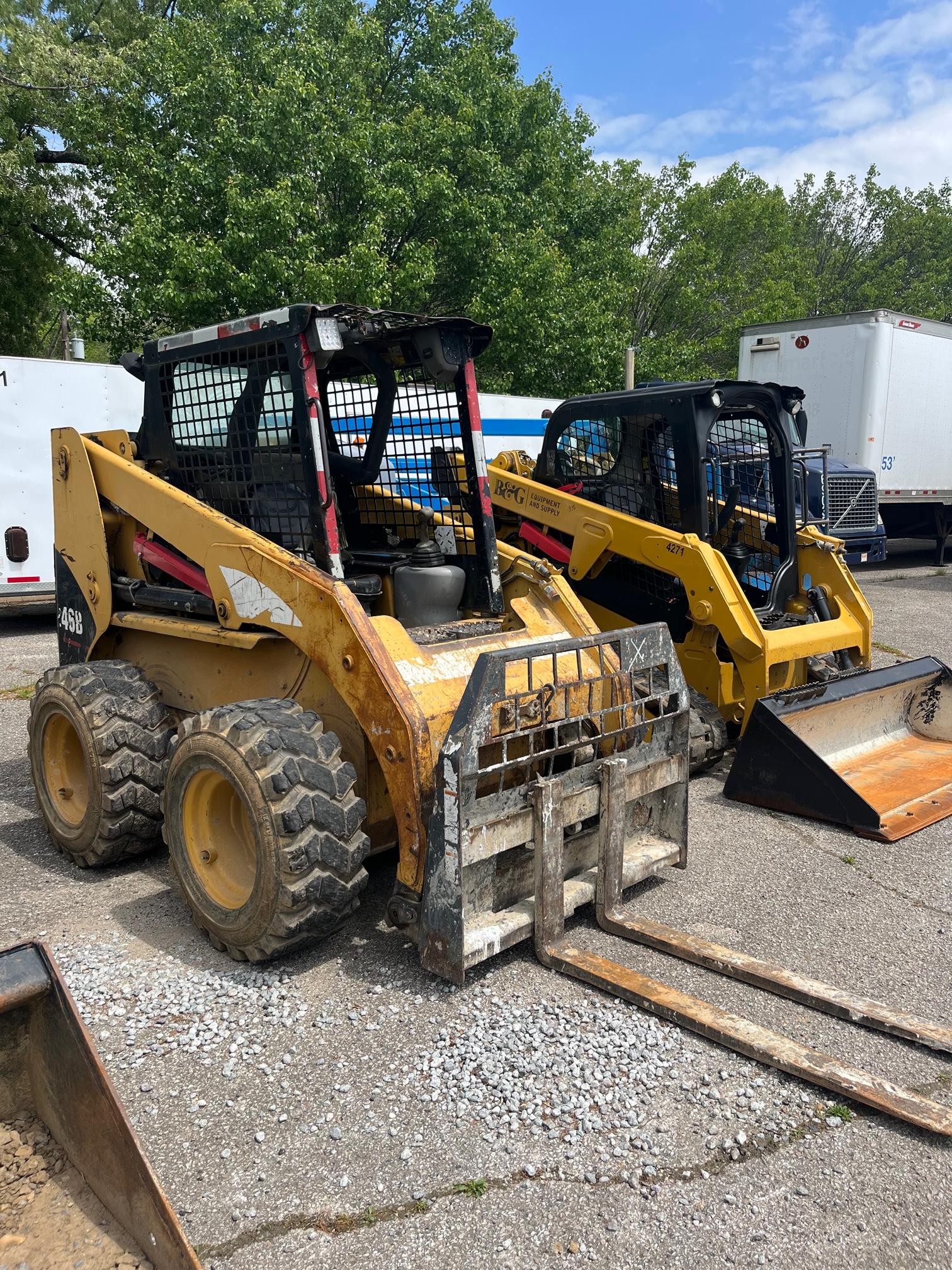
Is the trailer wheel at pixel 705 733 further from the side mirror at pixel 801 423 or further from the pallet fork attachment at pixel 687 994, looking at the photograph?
the side mirror at pixel 801 423

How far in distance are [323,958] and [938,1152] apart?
7.15ft

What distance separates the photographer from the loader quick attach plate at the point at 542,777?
3314mm

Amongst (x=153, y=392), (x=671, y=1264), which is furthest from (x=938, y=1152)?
(x=153, y=392)

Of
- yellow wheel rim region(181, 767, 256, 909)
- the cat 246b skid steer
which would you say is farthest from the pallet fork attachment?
yellow wheel rim region(181, 767, 256, 909)

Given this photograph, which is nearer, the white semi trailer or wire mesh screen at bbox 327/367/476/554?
wire mesh screen at bbox 327/367/476/554

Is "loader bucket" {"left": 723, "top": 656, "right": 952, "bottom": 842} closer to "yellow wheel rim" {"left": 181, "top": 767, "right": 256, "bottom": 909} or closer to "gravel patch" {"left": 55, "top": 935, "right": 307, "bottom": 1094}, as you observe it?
"yellow wheel rim" {"left": 181, "top": 767, "right": 256, "bottom": 909}

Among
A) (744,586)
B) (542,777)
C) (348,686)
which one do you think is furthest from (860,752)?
(348,686)

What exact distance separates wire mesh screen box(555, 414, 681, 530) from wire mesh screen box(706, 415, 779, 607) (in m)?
0.32

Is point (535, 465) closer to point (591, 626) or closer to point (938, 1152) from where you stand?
point (591, 626)

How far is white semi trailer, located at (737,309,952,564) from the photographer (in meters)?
14.4

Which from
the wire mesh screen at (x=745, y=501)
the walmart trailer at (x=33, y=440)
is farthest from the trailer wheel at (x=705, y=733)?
the walmart trailer at (x=33, y=440)

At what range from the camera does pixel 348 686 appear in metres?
3.65

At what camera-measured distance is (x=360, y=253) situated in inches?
559

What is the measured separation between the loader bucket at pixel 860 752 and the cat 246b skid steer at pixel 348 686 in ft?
4.01
